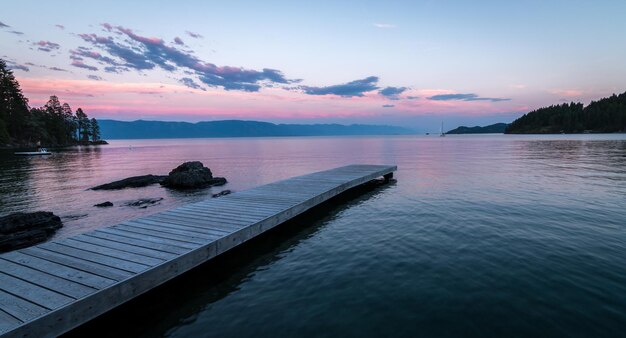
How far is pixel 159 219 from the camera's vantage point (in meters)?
12.1

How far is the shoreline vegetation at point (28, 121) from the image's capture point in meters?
94.8

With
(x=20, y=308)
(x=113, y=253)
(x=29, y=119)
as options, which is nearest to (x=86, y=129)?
(x=29, y=119)

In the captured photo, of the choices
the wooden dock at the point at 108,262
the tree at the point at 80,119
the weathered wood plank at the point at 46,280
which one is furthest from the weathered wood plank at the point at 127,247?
the tree at the point at 80,119

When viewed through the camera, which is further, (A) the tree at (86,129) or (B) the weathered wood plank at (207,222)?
(A) the tree at (86,129)

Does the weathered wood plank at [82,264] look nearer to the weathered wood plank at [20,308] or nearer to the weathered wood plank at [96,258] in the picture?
the weathered wood plank at [96,258]

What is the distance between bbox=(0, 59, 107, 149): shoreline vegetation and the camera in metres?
94.8

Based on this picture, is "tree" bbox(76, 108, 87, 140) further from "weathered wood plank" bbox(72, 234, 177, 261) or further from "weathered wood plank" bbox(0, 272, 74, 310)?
"weathered wood plank" bbox(0, 272, 74, 310)

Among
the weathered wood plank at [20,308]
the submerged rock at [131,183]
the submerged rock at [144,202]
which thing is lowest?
the submerged rock at [144,202]

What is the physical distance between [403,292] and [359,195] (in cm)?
1456

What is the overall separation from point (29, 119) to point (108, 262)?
137 m

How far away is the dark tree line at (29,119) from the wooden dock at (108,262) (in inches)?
4365

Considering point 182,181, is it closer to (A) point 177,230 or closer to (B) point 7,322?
(A) point 177,230

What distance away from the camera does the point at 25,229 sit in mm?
14500

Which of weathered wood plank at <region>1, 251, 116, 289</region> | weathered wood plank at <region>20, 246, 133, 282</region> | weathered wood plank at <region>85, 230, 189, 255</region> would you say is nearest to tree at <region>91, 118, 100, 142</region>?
weathered wood plank at <region>85, 230, 189, 255</region>
